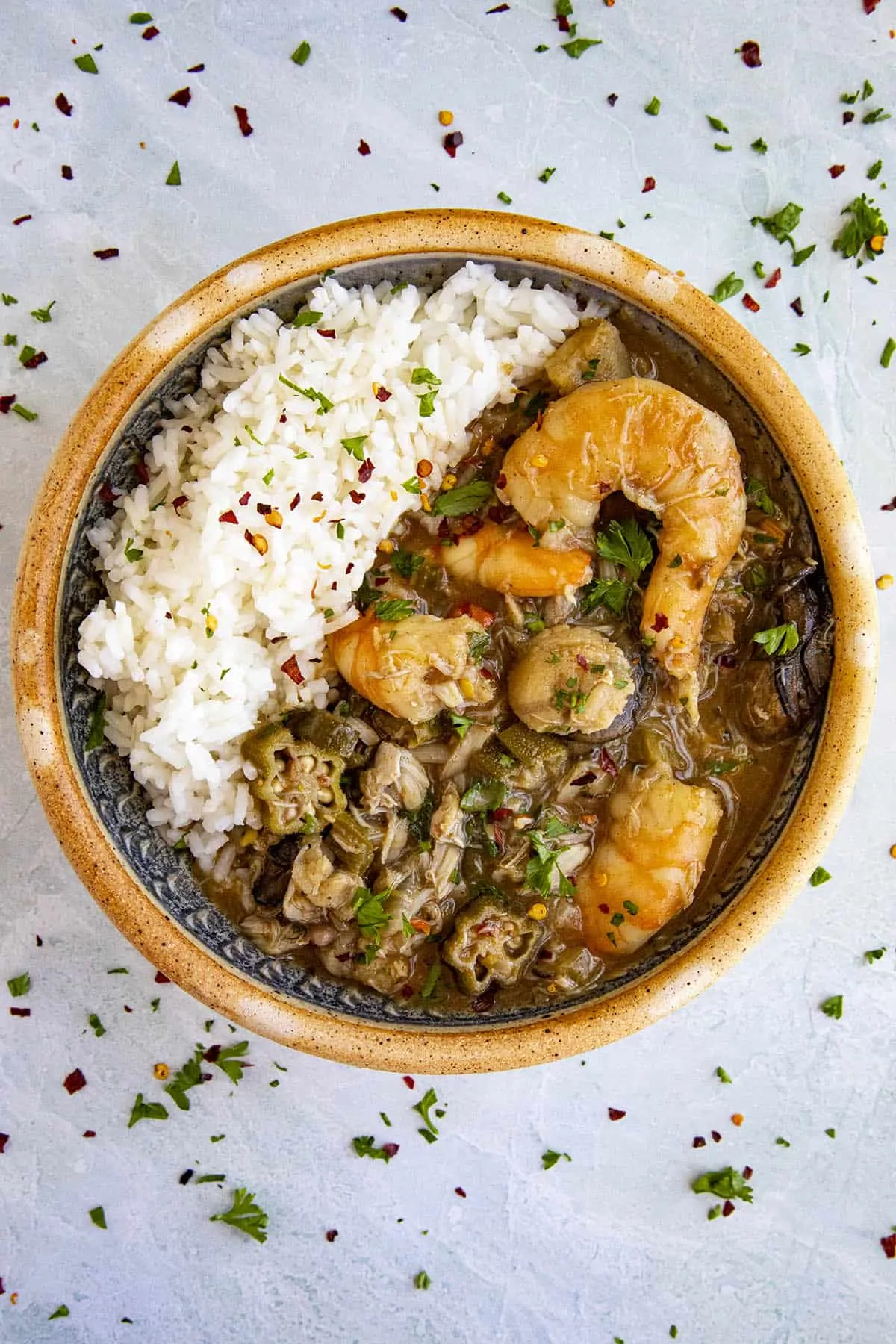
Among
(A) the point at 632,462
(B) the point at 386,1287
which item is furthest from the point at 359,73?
Result: (B) the point at 386,1287

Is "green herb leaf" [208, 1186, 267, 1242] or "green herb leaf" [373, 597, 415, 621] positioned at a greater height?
"green herb leaf" [373, 597, 415, 621]

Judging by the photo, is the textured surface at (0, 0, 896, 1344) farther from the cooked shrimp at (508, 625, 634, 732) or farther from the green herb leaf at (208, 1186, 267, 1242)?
the cooked shrimp at (508, 625, 634, 732)

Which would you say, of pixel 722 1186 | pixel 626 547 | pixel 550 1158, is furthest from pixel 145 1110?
pixel 626 547

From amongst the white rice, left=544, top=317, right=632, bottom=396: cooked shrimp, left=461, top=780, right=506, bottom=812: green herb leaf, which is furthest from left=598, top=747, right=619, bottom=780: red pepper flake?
left=544, top=317, right=632, bottom=396: cooked shrimp

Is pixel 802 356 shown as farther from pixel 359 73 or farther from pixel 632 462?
pixel 359 73

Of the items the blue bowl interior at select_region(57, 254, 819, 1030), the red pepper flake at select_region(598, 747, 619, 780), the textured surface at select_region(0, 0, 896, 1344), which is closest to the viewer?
the blue bowl interior at select_region(57, 254, 819, 1030)

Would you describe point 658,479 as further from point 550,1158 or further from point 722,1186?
point 722,1186
